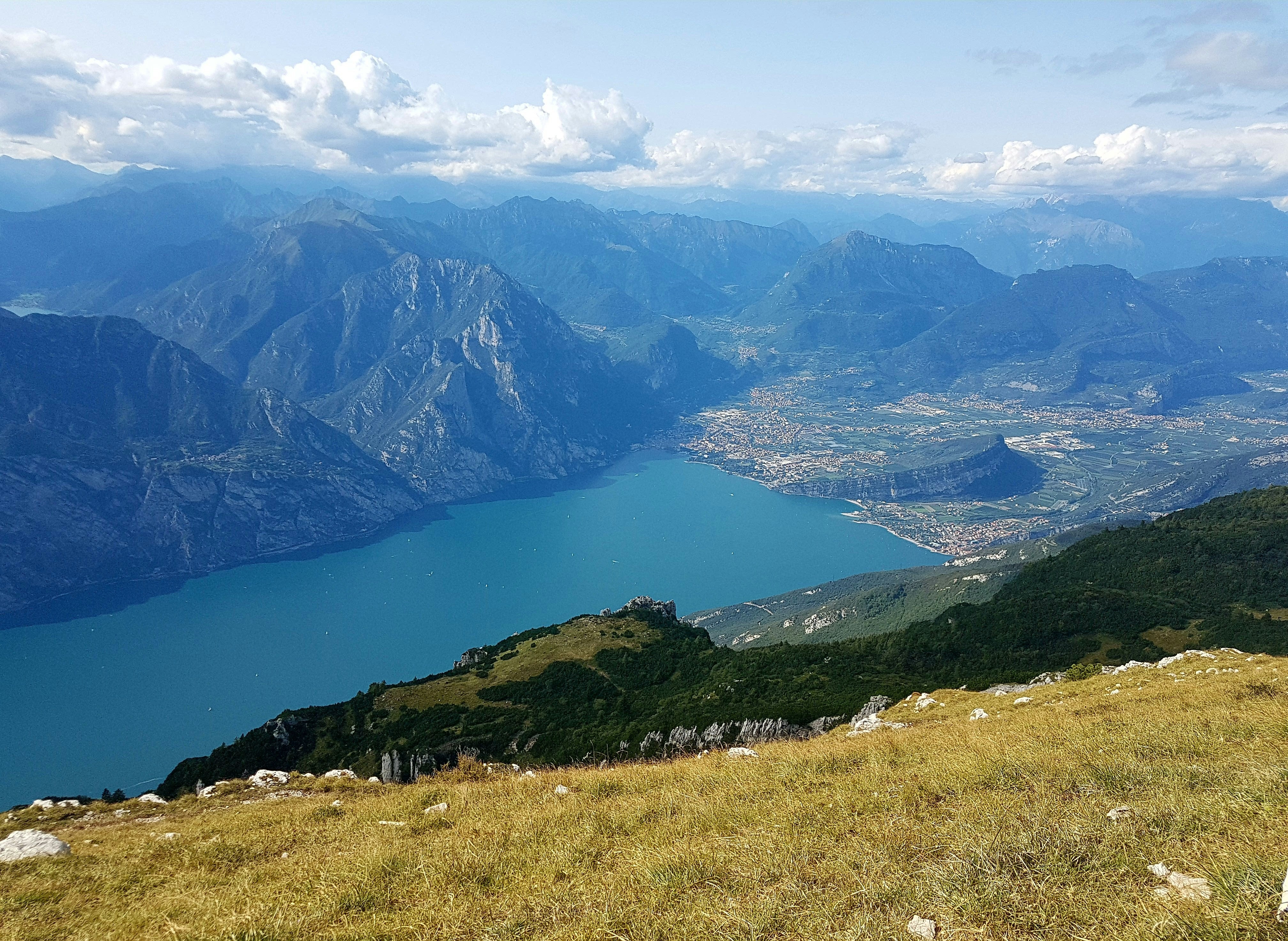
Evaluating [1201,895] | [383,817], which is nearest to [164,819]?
[383,817]


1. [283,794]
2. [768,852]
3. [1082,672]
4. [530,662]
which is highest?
[768,852]

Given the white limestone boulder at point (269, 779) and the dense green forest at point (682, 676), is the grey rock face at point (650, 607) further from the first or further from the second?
the white limestone boulder at point (269, 779)

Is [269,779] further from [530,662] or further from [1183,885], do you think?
[530,662]

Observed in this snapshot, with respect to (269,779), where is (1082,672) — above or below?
below

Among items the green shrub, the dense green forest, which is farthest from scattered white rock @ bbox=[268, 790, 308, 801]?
the green shrub

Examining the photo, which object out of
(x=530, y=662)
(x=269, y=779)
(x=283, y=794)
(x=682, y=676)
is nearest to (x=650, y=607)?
(x=530, y=662)

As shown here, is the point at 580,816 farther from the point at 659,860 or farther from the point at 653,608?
the point at 653,608

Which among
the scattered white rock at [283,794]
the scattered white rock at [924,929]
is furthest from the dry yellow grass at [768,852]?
A: the scattered white rock at [283,794]
